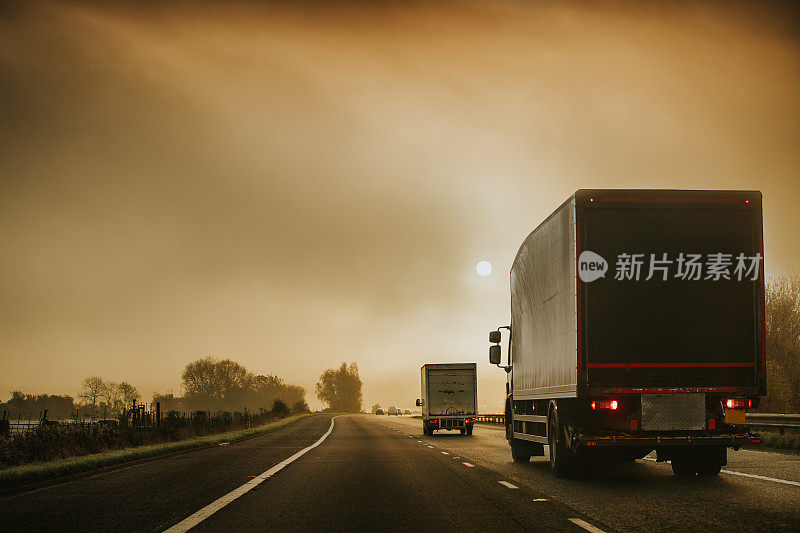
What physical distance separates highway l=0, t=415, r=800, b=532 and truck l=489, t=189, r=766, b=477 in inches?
38.4

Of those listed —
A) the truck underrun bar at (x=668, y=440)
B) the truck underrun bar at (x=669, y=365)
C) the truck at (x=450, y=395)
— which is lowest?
the truck at (x=450, y=395)

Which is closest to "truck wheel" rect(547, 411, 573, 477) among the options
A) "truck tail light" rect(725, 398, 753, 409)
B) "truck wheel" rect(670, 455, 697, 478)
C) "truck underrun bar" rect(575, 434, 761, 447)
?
"truck underrun bar" rect(575, 434, 761, 447)

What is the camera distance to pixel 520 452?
57.5 feet

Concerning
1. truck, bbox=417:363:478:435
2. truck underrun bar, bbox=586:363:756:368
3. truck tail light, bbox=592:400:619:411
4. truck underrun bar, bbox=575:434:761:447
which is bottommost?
truck, bbox=417:363:478:435

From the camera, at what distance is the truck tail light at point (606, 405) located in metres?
11.9

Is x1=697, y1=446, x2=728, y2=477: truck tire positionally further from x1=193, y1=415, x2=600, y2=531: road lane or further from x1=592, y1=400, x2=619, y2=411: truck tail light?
x1=193, y1=415, x2=600, y2=531: road lane

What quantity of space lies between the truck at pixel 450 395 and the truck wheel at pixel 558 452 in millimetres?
21851

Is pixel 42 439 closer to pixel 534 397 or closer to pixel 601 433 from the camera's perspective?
pixel 534 397

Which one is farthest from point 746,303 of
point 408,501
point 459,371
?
point 459,371

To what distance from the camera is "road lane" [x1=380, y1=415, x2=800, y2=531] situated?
27.3 ft

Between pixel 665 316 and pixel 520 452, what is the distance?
21.7ft

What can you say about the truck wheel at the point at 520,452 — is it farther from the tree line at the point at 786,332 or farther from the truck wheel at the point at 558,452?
the tree line at the point at 786,332

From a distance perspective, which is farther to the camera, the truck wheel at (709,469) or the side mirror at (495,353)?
the side mirror at (495,353)

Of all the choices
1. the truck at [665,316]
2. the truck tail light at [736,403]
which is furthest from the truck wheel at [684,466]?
the truck tail light at [736,403]
